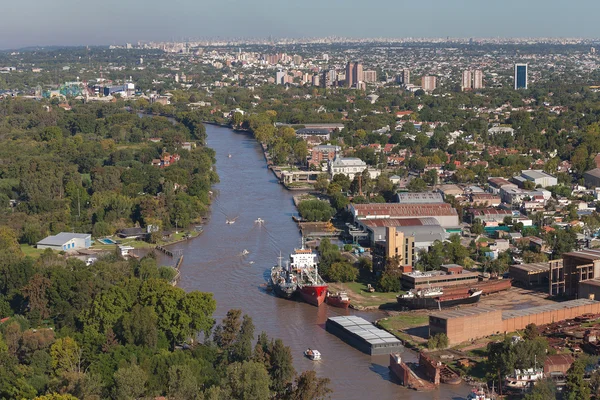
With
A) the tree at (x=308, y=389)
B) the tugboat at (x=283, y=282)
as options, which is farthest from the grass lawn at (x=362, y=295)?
the tree at (x=308, y=389)

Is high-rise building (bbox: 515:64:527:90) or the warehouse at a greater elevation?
high-rise building (bbox: 515:64:527:90)

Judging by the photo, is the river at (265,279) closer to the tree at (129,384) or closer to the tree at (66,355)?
the tree at (129,384)

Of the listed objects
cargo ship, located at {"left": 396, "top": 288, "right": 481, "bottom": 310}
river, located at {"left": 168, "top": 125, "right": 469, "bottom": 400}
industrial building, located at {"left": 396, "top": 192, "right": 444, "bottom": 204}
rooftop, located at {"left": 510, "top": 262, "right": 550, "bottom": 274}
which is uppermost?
industrial building, located at {"left": 396, "top": 192, "right": 444, "bottom": 204}

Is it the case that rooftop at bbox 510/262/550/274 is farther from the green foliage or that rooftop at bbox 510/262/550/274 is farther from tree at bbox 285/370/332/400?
tree at bbox 285/370/332/400

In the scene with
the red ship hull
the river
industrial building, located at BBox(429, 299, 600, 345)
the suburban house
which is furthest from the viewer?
the suburban house

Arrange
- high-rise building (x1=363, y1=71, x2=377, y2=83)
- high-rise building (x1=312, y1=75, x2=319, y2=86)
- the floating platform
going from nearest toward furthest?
the floating platform < high-rise building (x1=312, y1=75, x2=319, y2=86) < high-rise building (x1=363, y1=71, x2=377, y2=83)

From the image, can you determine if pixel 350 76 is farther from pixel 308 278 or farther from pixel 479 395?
pixel 479 395

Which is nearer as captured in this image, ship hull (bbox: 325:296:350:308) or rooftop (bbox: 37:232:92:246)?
ship hull (bbox: 325:296:350:308)

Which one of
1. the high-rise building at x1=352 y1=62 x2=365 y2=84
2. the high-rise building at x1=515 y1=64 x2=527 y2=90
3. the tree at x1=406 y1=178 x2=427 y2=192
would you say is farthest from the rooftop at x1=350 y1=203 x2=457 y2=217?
the high-rise building at x1=352 y1=62 x2=365 y2=84
